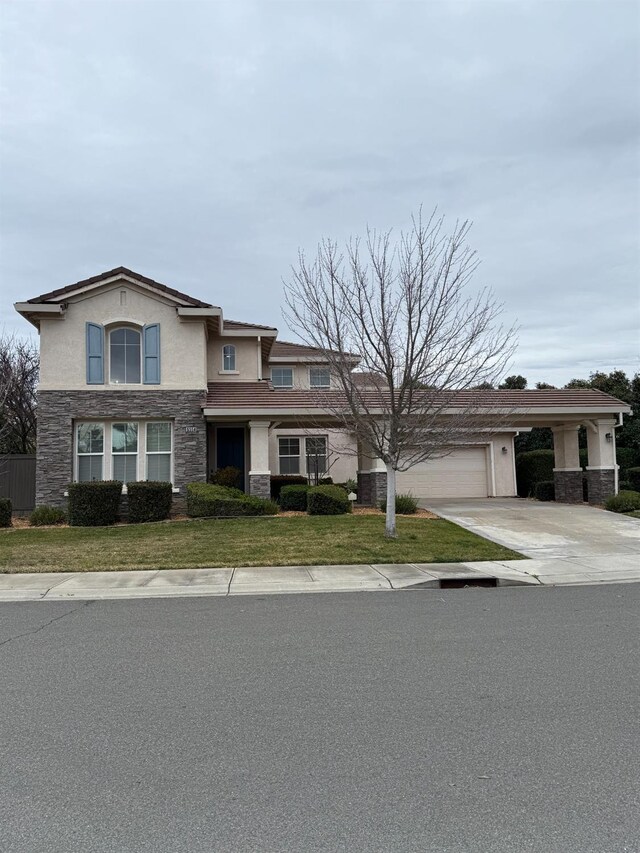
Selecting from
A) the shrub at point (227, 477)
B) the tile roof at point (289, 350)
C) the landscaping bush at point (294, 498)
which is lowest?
the landscaping bush at point (294, 498)

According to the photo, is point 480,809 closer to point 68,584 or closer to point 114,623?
point 114,623

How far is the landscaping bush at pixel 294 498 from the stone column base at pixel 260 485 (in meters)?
0.49

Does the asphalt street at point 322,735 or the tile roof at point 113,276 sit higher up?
the tile roof at point 113,276

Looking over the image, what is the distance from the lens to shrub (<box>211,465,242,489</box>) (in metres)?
20.4

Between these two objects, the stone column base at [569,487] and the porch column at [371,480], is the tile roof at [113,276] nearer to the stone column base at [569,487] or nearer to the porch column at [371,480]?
the porch column at [371,480]

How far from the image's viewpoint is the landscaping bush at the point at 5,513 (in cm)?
1725

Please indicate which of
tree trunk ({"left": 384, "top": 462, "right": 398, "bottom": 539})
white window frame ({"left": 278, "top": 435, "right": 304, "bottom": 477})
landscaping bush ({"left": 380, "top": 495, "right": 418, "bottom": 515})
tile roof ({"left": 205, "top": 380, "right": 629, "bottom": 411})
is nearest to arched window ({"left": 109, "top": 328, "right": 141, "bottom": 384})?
tile roof ({"left": 205, "top": 380, "right": 629, "bottom": 411})

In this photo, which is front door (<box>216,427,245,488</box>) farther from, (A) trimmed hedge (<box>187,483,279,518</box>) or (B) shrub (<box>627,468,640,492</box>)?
(B) shrub (<box>627,468,640,492</box>)

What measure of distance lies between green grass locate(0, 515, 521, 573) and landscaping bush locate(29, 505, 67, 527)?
3.77 feet

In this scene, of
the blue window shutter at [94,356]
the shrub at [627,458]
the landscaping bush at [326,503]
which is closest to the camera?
the landscaping bush at [326,503]

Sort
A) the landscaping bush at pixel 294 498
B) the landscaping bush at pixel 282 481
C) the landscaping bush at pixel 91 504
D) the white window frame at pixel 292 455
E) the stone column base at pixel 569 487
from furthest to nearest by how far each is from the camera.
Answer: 1. the white window frame at pixel 292 455
2. the landscaping bush at pixel 282 481
3. the stone column base at pixel 569 487
4. the landscaping bush at pixel 294 498
5. the landscaping bush at pixel 91 504

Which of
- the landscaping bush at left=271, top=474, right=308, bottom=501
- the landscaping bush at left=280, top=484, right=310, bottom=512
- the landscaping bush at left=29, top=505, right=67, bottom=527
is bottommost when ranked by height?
the landscaping bush at left=29, top=505, right=67, bottom=527

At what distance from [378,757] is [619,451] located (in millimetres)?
25465

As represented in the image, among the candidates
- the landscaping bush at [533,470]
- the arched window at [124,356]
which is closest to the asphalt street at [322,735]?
the arched window at [124,356]
